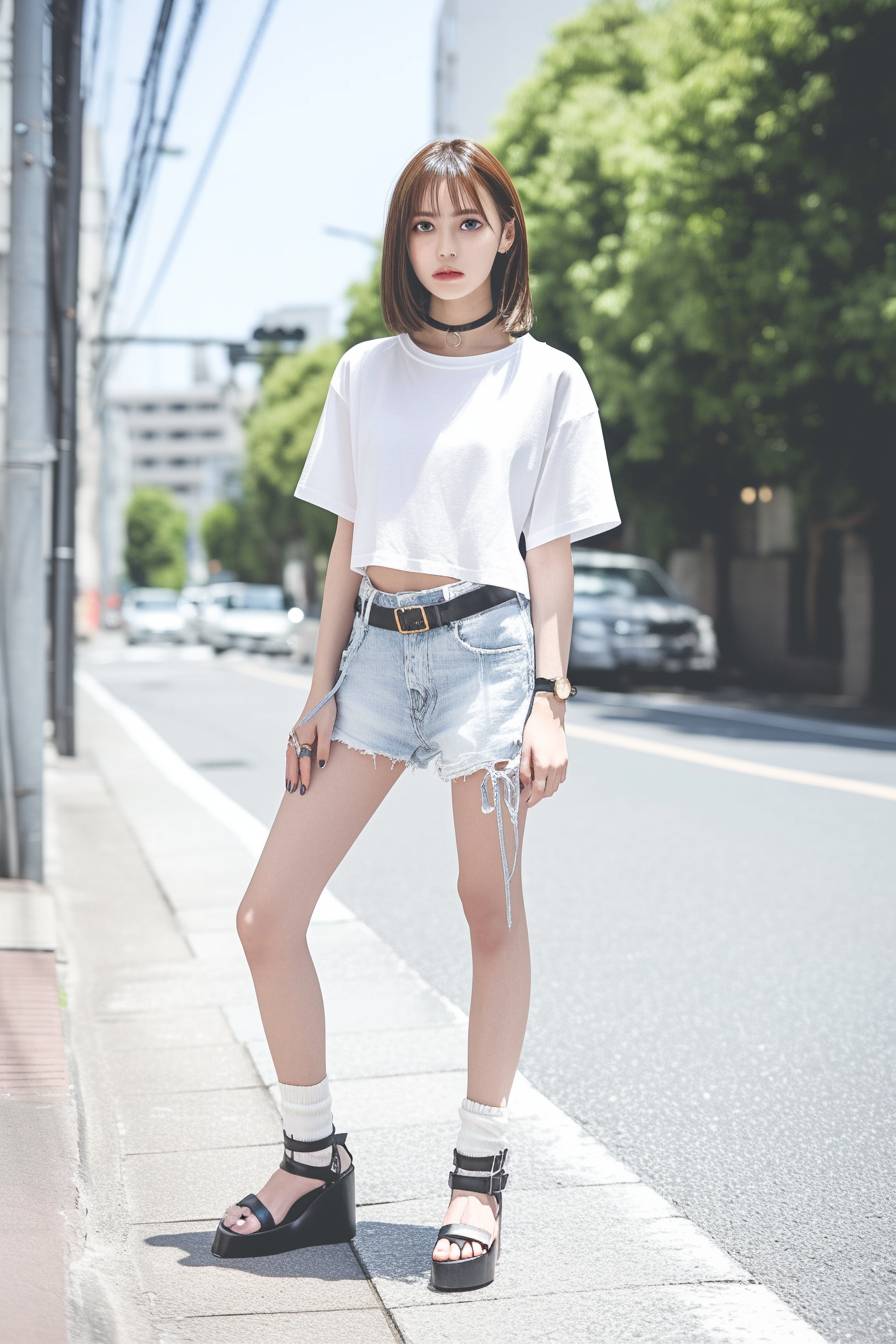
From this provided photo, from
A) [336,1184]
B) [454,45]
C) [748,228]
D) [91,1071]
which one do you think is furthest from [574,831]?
[454,45]

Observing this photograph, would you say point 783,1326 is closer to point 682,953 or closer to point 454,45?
point 682,953

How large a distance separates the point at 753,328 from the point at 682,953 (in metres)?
14.3

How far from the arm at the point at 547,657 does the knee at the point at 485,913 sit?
0.56 feet

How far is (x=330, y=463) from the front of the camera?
3.02m

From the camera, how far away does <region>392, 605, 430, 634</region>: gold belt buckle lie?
2.88 metres

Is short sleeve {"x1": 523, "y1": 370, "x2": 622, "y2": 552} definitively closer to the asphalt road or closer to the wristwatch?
the wristwatch

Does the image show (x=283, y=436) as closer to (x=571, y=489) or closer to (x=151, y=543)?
(x=571, y=489)

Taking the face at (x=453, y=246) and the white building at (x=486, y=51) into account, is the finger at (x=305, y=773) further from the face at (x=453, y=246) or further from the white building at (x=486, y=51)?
the white building at (x=486, y=51)

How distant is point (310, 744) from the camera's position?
9.62 ft

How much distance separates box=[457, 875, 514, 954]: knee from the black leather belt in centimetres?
44

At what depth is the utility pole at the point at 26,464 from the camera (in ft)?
21.6

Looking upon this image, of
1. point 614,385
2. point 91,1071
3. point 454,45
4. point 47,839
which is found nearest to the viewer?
point 91,1071

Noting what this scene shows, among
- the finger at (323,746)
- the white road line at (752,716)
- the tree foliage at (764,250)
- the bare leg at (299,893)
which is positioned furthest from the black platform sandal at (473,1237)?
the tree foliage at (764,250)

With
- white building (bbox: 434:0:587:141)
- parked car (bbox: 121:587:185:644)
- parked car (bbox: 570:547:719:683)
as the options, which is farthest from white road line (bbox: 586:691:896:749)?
white building (bbox: 434:0:587:141)
